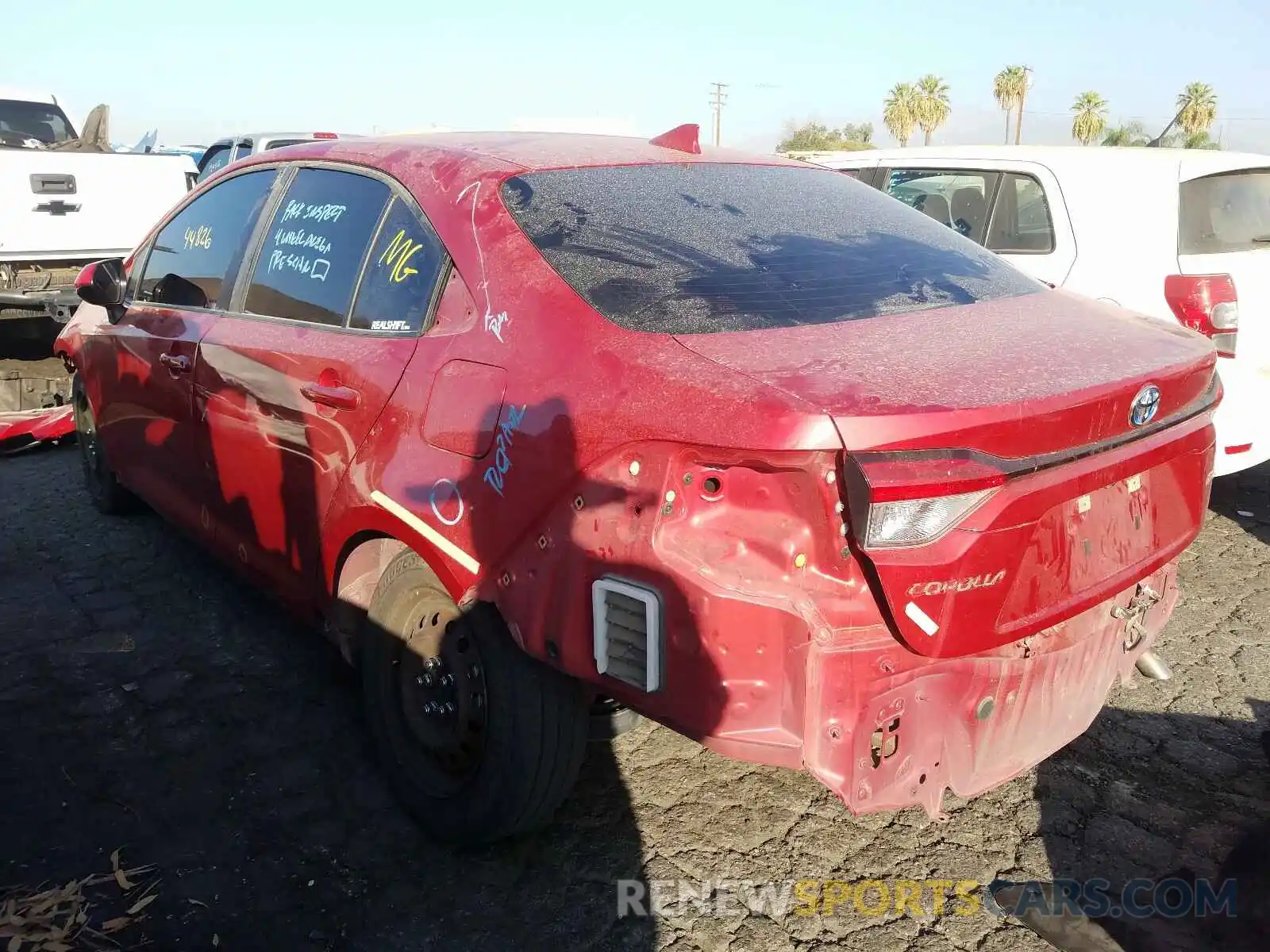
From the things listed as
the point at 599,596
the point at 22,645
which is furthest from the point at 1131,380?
the point at 22,645

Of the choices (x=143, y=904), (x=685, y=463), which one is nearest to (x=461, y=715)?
(x=143, y=904)

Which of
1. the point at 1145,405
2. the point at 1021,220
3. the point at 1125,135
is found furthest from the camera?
the point at 1125,135

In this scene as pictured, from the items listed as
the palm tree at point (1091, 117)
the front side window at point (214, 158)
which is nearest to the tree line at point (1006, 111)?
the palm tree at point (1091, 117)

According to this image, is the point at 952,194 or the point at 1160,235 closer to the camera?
the point at 1160,235

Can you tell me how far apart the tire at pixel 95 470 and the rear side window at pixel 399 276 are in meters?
2.75

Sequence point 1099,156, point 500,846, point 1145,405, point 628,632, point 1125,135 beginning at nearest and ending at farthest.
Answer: point 628,632 → point 1145,405 → point 500,846 → point 1099,156 → point 1125,135

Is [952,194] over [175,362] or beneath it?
over

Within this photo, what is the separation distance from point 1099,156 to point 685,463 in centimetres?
423

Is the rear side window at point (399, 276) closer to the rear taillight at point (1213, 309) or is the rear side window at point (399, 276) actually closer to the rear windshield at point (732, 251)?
the rear windshield at point (732, 251)

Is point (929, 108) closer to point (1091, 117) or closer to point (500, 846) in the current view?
point (1091, 117)

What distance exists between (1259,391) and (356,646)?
397 cm

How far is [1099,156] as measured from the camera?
520cm

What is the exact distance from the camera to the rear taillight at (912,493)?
72.3 inches

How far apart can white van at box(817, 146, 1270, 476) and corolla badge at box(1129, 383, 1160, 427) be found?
2529 mm
